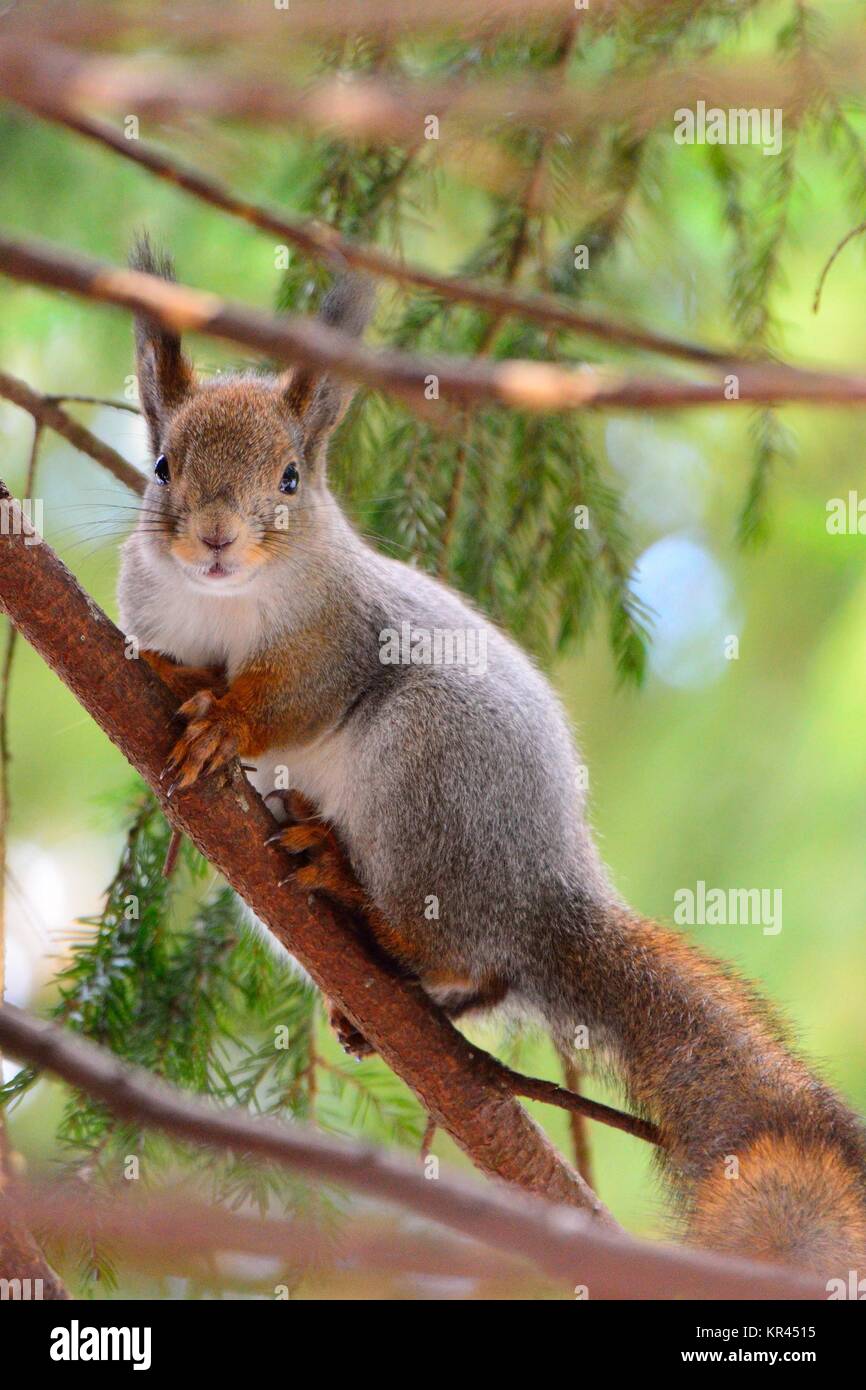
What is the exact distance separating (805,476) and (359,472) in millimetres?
1798

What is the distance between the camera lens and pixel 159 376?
2.57m

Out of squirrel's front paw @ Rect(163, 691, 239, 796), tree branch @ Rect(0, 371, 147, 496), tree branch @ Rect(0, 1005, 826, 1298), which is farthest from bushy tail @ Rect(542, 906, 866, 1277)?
tree branch @ Rect(0, 1005, 826, 1298)

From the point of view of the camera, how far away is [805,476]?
13.5ft

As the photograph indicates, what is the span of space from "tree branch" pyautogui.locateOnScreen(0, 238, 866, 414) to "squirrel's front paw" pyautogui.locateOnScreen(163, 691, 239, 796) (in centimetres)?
143

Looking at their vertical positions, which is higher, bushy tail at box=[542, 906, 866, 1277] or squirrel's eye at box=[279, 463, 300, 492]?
squirrel's eye at box=[279, 463, 300, 492]

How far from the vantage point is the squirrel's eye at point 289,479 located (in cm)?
251

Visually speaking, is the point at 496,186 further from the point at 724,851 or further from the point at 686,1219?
the point at 724,851

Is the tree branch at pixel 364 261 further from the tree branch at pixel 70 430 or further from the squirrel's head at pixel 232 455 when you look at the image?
the squirrel's head at pixel 232 455

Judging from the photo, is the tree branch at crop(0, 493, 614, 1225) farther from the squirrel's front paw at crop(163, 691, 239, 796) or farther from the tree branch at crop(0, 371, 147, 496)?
the tree branch at crop(0, 371, 147, 496)

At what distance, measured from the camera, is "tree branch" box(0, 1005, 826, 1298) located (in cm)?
65

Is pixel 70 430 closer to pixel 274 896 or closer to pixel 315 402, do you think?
pixel 315 402

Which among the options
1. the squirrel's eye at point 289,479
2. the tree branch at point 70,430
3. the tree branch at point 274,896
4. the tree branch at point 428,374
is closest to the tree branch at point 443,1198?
the tree branch at point 428,374

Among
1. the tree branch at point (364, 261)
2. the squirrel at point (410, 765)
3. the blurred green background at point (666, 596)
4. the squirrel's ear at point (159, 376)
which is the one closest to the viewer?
the tree branch at point (364, 261)
